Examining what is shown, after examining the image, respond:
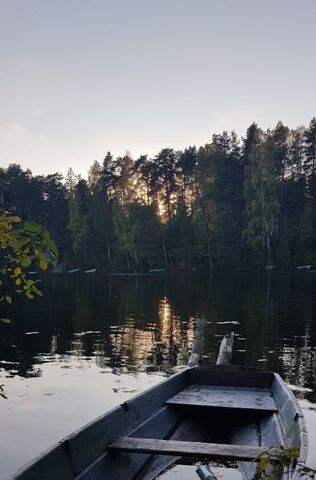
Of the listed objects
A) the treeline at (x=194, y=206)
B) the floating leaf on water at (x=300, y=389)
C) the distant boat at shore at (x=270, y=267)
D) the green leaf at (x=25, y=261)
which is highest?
the treeline at (x=194, y=206)

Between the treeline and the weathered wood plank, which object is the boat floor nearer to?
the weathered wood plank

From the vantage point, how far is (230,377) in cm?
1293

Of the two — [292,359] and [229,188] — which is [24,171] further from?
[292,359]

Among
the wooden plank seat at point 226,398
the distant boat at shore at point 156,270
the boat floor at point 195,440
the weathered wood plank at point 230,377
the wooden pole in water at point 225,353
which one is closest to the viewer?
the boat floor at point 195,440

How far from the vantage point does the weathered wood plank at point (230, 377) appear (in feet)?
41.4

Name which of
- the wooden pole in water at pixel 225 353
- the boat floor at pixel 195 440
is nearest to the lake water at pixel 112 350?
the boat floor at pixel 195 440

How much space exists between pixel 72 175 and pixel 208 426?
10963 cm

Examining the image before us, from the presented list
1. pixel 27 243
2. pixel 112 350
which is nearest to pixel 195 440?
pixel 27 243

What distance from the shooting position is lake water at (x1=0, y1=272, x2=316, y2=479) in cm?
1287

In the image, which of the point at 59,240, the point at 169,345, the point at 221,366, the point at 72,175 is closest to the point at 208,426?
the point at 221,366

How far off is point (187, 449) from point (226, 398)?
446 centimetres

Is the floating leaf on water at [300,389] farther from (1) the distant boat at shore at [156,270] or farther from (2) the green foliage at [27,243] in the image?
(1) the distant boat at shore at [156,270]

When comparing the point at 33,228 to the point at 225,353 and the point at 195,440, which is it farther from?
the point at 225,353

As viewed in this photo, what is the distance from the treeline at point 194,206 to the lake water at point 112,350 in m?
43.3
